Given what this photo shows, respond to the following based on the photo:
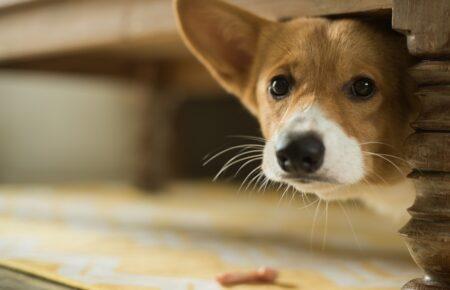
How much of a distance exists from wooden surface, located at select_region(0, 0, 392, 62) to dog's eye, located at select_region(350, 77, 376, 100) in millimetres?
163

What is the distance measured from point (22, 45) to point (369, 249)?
141 centimetres

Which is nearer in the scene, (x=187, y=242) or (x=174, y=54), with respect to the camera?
(x=187, y=242)

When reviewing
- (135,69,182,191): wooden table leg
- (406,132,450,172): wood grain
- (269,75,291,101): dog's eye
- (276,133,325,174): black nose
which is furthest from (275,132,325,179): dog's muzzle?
(135,69,182,191): wooden table leg

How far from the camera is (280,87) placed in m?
1.52

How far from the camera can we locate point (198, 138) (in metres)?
4.34

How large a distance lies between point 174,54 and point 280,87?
1342 millimetres

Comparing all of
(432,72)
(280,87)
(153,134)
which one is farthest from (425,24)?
(153,134)

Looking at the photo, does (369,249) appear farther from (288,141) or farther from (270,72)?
(288,141)

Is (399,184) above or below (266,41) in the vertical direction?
below

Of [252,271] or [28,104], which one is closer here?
[252,271]

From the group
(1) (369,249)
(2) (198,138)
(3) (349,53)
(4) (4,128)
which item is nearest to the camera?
(3) (349,53)

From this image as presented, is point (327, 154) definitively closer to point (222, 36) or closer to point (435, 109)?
point (435, 109)

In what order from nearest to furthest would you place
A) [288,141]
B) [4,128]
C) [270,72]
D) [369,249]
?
[288,141] → [270,72] → [369,249] → [4,128]

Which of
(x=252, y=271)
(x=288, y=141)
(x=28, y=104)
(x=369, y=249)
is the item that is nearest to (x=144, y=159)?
(x=28, y=104)
